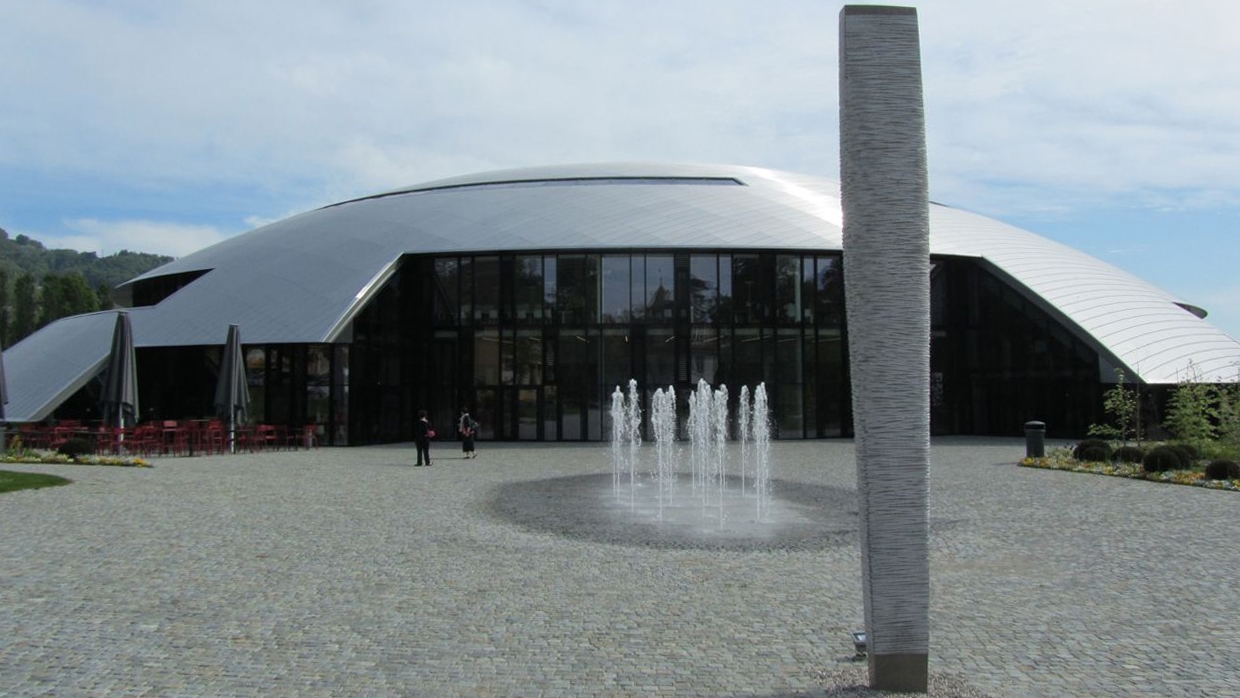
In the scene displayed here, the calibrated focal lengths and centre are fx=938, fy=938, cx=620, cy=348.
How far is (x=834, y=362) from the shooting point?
29.3 meters

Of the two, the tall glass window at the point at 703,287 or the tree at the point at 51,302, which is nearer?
the tall glass window at the point at 703,287

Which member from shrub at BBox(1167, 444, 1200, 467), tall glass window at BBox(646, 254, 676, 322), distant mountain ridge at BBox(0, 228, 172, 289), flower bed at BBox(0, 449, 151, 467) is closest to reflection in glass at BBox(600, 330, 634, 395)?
tall glass window at BBox(646, 254, 676, 322)

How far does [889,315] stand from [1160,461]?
14.2 metres

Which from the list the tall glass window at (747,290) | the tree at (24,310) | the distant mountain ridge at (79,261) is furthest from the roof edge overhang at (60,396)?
the distant mountain ridge at (79,261)

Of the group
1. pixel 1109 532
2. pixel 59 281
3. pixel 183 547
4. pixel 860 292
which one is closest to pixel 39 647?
pixel 183 547

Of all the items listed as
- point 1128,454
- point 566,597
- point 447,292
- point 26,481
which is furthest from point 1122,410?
point 26,481

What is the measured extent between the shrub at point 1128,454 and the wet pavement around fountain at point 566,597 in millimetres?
5398

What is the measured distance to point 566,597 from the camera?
767 centimetres

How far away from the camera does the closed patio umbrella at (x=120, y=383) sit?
21812 millimetres

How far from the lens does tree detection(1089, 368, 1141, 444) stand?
22.6 metres

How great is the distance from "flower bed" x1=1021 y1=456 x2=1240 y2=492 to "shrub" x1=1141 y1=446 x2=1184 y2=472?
0.31 feet

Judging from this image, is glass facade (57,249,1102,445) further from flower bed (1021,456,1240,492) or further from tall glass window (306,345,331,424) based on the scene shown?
flower bed (1021,456,1240,492)

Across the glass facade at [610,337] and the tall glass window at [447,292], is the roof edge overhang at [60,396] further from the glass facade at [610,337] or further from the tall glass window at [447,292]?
the tall glass window at [447,292]

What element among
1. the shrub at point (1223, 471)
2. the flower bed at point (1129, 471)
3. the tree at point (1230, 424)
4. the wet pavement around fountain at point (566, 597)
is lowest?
the wet pavement around fountain at point (566, 597)
